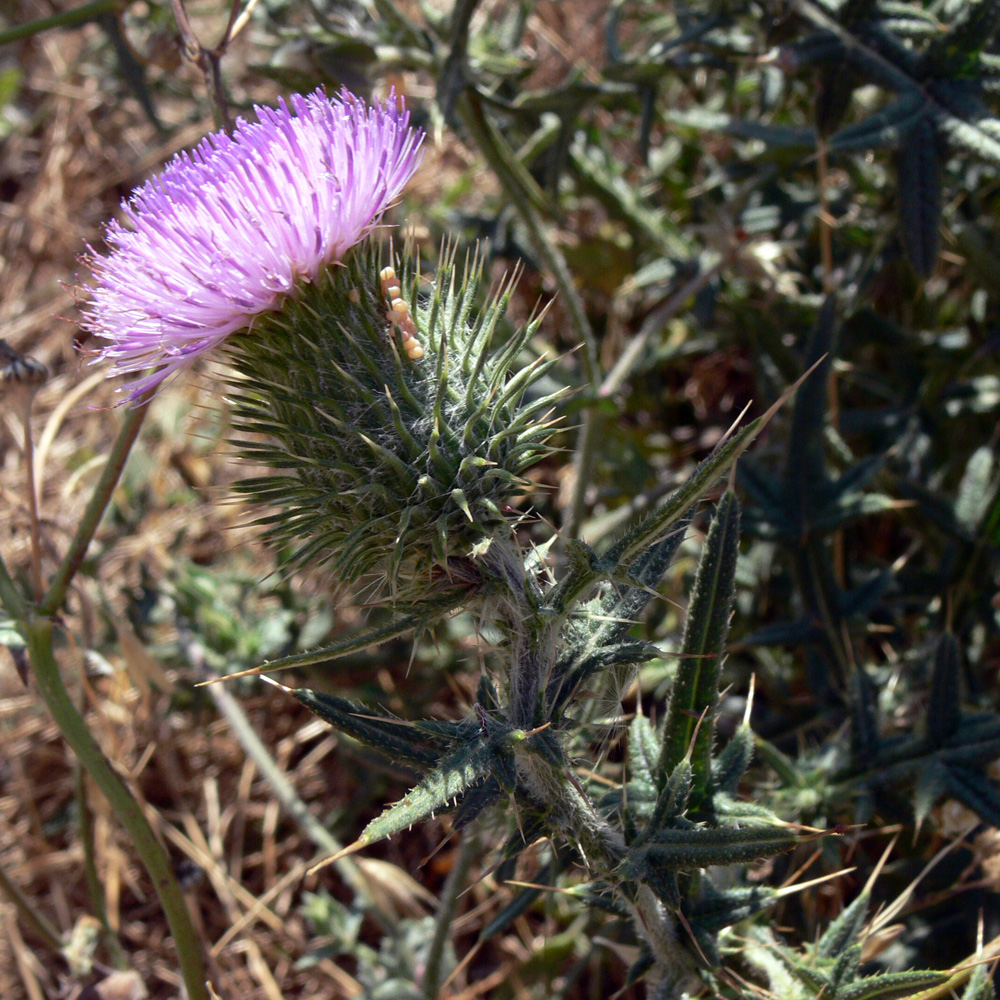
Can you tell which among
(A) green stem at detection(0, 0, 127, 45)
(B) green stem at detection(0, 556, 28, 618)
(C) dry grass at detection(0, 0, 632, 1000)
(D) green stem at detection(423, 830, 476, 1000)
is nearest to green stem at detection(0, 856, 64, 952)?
(C) dry grass at detection(0, 0, 632, 1000)

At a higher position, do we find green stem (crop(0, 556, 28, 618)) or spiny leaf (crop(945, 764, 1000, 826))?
green stem (crop(0, 556, 28, 618))

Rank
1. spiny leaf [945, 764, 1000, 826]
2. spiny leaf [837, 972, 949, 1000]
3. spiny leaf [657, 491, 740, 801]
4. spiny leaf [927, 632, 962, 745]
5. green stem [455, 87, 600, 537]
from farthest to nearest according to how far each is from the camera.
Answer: green stem [455, 87, 600, 537] < spiny leaf [927, 632, 962, 745] < spiny leaf [945, 764, 1000, 826] < spiny leaf [657, 491, 740, 801] < spiny leaf [837, 972, 949, 1000]

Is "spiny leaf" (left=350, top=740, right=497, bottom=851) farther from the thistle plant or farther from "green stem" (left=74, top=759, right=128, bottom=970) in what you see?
"green stem" (left=74, top=759, right=128, bottom=970)

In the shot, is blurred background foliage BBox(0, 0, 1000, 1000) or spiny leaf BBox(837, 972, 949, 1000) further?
blurred background foliage BBox(0, 0, 1000, 1000)

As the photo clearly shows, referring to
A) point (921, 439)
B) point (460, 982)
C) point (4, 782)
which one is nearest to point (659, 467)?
point (921, 439)

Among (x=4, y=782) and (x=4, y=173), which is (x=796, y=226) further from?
(x=4, y=173)

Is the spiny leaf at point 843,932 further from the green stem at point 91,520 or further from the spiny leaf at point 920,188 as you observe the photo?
the green stem at point 91,520
